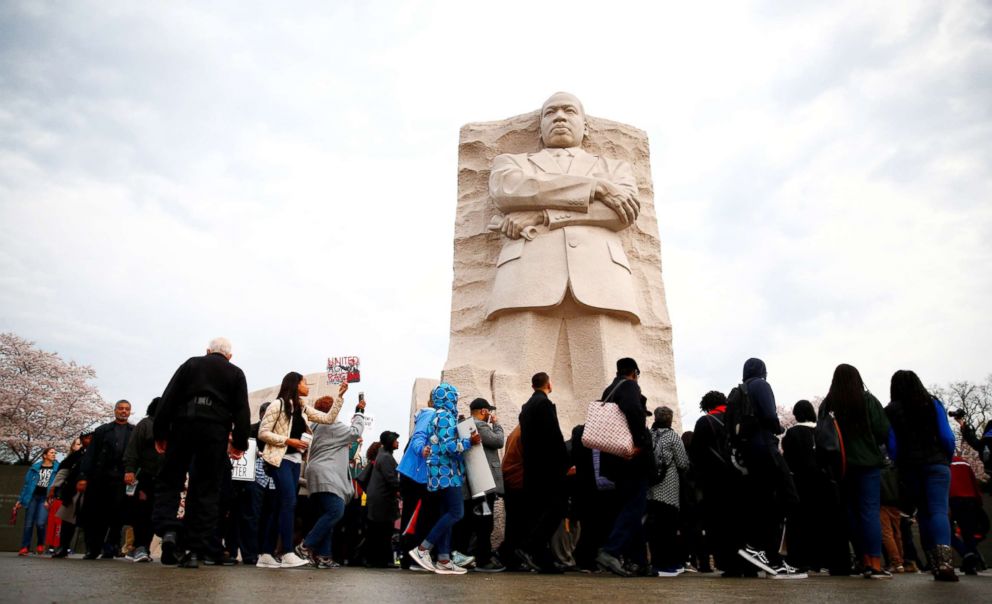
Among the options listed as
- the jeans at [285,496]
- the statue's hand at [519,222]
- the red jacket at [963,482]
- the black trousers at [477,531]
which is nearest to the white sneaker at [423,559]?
the black trousers at [477,531]

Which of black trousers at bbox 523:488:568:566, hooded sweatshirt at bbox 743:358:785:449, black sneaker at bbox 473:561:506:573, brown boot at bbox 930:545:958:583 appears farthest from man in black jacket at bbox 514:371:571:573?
brown boot at bbox 930:545:958:583

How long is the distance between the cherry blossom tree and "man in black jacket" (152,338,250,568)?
2704 cm

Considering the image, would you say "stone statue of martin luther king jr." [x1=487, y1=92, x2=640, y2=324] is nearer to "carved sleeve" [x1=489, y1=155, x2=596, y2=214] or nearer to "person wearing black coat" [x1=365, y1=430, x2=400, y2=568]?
"carved sleeve" [x1=489, y1=155, x2=596, y2=214]

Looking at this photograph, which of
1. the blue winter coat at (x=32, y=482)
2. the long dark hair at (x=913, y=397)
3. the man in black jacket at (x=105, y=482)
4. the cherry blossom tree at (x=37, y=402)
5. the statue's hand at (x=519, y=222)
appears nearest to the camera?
the long dark hair at (x=913, y=397)

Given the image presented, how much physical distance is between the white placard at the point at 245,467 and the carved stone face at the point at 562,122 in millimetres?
5021

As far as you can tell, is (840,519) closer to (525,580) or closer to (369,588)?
(525,580)

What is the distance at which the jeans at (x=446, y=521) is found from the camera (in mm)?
5578

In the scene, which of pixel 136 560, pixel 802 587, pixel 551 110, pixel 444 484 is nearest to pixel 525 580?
pixel 444 484

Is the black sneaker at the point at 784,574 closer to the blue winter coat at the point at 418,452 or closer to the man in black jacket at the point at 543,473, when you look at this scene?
the man in black jacket at the point at 543,473

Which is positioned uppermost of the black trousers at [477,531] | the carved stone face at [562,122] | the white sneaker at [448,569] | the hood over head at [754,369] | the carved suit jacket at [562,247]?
the carved stone face at [562,122]

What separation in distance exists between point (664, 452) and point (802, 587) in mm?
1764

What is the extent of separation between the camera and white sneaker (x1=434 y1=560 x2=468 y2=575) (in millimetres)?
5438

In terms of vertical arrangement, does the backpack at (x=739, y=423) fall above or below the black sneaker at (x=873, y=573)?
above

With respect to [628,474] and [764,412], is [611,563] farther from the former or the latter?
[764,412]
